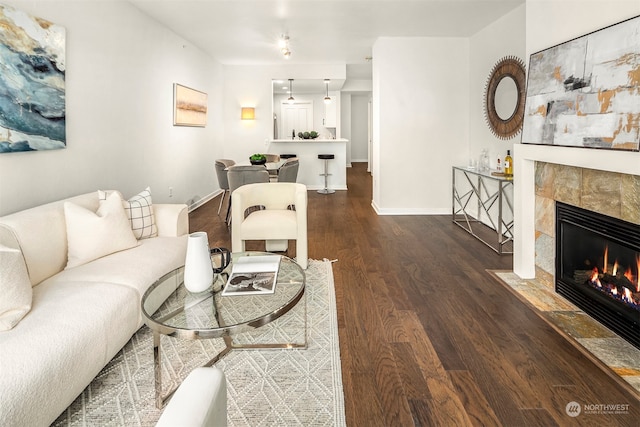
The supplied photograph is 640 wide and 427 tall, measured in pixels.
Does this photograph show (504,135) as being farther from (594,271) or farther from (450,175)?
(594,271)

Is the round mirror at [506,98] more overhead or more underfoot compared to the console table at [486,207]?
more overhead

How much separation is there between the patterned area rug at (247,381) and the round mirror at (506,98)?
330cm

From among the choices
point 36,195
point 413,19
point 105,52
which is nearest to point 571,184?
point 413,19

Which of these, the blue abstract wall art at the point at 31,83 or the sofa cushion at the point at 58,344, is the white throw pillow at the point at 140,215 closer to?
the blue abstract wall art at the point at 31,83

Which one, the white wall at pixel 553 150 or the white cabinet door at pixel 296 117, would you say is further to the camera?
the white cabinet door at pixel 296 117

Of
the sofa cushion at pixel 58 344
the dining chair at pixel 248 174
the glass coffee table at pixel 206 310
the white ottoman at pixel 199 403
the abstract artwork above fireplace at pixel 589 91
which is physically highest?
the abstract artwork above fireplace at pixel 589 91

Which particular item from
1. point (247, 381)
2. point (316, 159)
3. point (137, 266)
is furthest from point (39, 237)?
point (316, 159)

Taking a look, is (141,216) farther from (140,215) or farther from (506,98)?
(506,98)

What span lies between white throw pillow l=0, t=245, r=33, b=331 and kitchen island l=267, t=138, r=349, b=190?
6.67 meters

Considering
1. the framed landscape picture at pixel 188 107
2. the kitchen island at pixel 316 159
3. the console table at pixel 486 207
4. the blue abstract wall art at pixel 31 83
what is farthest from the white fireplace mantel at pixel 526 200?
the kitchen island at pixel 316 159

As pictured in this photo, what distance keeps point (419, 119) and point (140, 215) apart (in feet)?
13.8

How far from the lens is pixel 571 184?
270 cm

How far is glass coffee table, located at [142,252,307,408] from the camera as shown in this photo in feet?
5.25

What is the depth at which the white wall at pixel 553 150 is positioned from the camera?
85.7 inches
